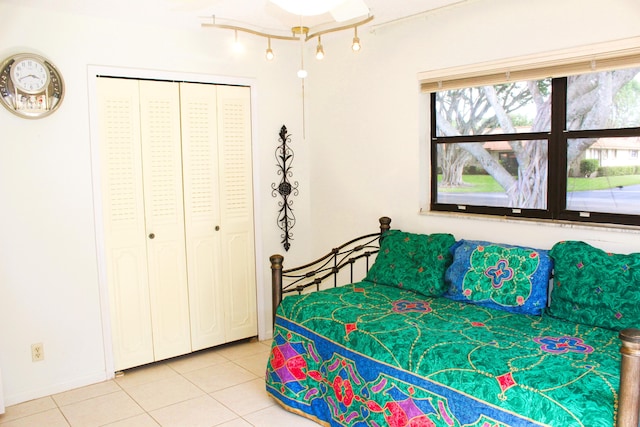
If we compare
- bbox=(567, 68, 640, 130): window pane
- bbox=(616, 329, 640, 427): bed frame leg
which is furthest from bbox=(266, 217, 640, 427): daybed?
bbox=(567, 68, 640, 130): window pane

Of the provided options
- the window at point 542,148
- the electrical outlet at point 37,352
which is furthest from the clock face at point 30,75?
the window at point 542,148

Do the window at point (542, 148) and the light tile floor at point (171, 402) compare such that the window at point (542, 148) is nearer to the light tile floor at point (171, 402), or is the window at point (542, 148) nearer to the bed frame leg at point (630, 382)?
the bed frame leg at point (630, 382)

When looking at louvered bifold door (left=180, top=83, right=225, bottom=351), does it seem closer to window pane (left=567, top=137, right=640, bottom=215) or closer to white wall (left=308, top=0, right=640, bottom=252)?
white wall (left=308, top=0, right=640, bottom=252)

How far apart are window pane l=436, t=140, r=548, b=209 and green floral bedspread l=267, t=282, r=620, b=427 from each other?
83 centimetres

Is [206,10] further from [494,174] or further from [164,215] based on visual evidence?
Answer: [494,174]

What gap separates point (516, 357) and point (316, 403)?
1225 millimetres

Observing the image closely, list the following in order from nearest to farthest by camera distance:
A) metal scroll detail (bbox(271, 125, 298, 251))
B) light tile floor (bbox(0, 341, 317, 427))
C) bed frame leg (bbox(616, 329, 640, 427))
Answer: bed frame leg (bbox(616, 329, 640, 427)), light tile floor (bbox(0, 341, 317, 427)), metal scroll detail (bbox(271, 125, 298, 251))

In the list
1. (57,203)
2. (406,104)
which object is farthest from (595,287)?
(57,203)

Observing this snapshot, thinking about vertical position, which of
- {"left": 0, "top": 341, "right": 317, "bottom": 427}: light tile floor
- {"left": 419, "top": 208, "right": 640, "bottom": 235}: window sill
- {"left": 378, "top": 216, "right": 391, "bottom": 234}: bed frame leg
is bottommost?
{"left": 0, "top": 341, "right": 317, "bottom": 427}: light tile floor

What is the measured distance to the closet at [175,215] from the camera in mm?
3660

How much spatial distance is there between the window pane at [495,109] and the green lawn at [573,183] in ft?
1.05

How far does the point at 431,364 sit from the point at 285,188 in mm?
2432

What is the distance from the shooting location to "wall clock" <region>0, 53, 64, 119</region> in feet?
10.4

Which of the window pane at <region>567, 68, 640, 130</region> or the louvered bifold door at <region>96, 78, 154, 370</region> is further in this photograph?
the louvered bifold door at <region>96, 78, 154, 370</region>
